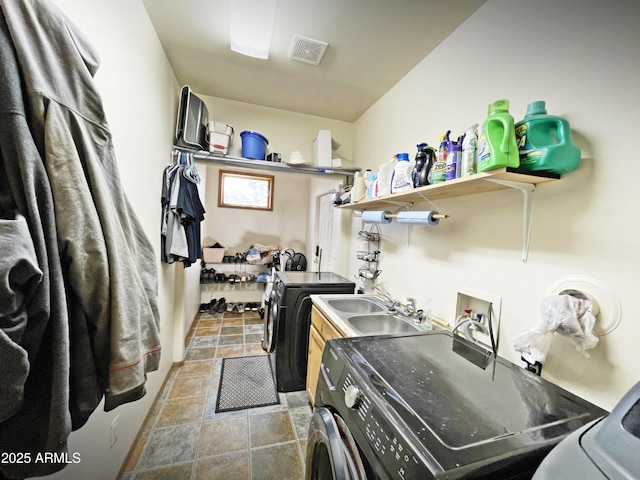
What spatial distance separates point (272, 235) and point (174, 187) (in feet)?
8.37

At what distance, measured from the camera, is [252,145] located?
2.31 meters

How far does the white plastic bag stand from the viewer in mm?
798

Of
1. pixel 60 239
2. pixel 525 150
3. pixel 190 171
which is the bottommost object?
pixel 60 239

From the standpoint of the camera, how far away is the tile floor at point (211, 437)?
4.56 feet

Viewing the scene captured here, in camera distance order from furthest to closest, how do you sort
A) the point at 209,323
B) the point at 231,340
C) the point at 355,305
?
the point at 209,323 < the point at 231,340 < the point at 355,305

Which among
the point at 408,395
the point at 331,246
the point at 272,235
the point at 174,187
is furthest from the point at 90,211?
the point at 272,235

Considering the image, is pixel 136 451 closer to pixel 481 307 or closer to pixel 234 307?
pixel 481 307

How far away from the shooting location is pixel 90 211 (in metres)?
0.58

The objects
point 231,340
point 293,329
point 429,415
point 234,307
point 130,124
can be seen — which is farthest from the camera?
point 234,307

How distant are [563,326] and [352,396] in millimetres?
730

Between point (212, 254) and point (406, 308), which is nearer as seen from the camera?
point (406, 308)

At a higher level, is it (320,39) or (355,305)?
(320,39)

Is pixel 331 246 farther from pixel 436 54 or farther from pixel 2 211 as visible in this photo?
pixel 2 211

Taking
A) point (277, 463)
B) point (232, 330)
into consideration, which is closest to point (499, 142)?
point (277, 463)
